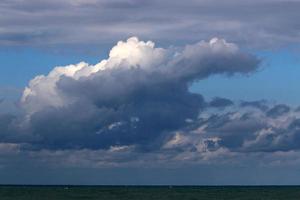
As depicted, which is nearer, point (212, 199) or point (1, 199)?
point (1, 199)

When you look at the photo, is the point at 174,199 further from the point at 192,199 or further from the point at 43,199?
the point at 43,199

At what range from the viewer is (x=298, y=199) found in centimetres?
18662

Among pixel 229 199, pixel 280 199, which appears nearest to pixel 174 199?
pixel 229 199

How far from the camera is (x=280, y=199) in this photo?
191 metres

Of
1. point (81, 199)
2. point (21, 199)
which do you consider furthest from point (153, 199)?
point (21, 199)

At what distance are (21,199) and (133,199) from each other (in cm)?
2631

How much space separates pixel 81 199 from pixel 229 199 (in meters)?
37.4

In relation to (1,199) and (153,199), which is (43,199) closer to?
(1,199)

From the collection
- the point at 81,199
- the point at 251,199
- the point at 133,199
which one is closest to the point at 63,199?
the point at 81,199

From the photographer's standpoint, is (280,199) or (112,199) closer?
(112,199)

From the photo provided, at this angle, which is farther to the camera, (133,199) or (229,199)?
(229,199)

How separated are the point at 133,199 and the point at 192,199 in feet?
48.5

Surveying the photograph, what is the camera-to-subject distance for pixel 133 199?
17850cm

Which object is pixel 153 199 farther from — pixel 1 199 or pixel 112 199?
pixel 1 199
